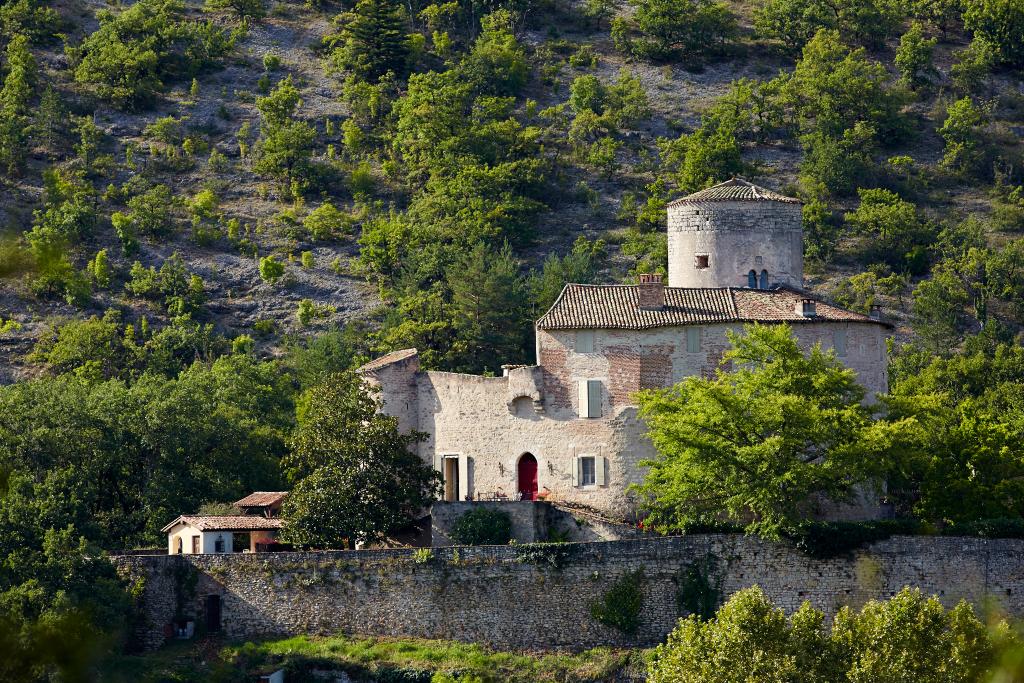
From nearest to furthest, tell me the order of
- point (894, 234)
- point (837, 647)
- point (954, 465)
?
point (837, 647), point (954, 465), point (894, 234)

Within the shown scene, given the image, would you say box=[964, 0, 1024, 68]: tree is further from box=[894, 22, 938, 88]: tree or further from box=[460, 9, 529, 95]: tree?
box=[460, 9, 529, 95]: tree

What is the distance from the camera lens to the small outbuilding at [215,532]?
50.3 meters

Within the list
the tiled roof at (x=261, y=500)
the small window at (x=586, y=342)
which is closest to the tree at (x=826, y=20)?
the small window at (x=586, y=342)

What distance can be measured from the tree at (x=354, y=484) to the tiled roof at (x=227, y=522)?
1.79 m

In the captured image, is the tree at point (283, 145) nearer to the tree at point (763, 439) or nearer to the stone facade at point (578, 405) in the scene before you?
the stone facade at point (578, 405)

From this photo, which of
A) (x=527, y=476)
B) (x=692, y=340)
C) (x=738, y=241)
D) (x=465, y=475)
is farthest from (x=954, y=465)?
(x=465, y=475)

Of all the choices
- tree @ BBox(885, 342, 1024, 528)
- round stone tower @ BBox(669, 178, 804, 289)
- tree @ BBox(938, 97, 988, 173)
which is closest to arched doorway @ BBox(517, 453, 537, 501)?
round stone tower @ BBox(669, 178, 804, 289)

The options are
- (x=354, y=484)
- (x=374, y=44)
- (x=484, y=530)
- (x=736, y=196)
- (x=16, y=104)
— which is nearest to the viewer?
(x=484, y=530)

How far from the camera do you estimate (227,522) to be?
5091 centimetres

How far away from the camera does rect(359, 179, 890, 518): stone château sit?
163ft

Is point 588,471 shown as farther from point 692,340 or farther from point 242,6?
point 242,6

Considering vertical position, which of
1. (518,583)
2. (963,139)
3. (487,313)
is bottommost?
(518,583)

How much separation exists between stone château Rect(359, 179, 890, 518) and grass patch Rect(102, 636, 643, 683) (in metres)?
5.55

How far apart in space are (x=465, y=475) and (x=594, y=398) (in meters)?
4.61
